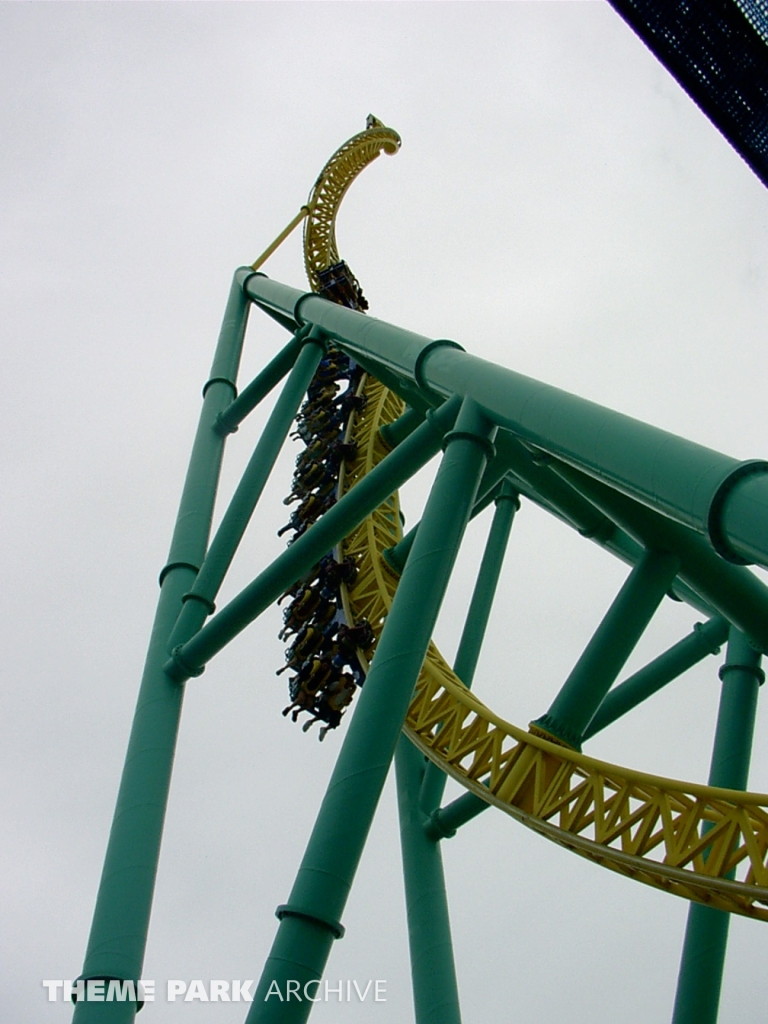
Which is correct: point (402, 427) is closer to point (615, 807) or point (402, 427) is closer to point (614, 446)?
point (615, 807)

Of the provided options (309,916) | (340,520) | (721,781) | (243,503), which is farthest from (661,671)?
(309,916)

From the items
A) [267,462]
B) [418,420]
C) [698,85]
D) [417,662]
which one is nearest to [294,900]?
[417,662]

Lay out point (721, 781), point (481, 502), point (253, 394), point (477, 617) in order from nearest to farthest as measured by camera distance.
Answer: point (721, 781) → point (477, 617) → point (481, 502) → point (253, 394)

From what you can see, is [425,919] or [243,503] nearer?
[425,919]

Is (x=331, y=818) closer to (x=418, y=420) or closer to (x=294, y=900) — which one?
(x=294, y=900)

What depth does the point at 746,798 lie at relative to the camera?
6.41m

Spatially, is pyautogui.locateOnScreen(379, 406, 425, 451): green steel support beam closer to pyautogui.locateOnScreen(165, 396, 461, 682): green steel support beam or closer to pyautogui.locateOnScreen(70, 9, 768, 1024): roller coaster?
pyautogui.locateOnScreen(70, 9, 768, 1024): roller coaster

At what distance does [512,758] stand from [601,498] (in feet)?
7.03

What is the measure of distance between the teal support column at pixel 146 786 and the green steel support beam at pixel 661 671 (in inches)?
122

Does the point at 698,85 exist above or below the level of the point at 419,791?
above

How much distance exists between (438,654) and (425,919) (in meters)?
2.71

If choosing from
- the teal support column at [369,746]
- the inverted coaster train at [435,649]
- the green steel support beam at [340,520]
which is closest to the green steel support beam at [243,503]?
the inverted coaster train at [435,649]

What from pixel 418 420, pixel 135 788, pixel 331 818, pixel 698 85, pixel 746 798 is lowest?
pixel 331 818

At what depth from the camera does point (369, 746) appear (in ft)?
15.1
